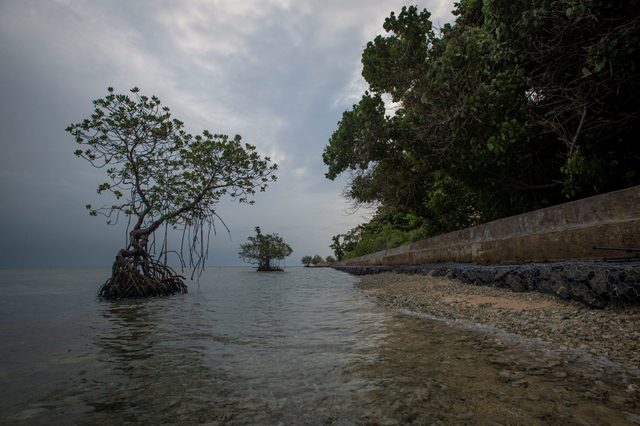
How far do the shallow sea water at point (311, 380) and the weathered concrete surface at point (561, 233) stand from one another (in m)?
2.70

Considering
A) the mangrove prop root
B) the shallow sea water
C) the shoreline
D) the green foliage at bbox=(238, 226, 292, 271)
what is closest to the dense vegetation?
the shoreline

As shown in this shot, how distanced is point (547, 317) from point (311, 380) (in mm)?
3137

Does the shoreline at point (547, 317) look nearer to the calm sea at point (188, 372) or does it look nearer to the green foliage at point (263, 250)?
the calm sea at point (188, 372)

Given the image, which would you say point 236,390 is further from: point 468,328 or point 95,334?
point 95,334

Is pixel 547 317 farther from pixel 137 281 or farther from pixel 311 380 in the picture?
pixel 137 281

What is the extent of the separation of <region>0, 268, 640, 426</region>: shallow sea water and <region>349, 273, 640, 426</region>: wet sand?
0.5 inches

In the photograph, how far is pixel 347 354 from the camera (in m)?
2.92

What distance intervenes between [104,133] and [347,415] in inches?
442

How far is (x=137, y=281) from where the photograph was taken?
10102 millimetres

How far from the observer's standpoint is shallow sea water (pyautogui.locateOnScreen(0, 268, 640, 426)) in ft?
5.70

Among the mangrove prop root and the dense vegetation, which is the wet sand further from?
the mangrove prop root

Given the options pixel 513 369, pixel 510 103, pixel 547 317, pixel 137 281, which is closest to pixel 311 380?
pixel 513 369

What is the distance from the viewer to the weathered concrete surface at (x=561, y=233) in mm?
4121

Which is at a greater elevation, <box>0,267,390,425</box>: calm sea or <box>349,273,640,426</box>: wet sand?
<box>349,273,640,426</box>: wet sand
